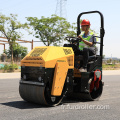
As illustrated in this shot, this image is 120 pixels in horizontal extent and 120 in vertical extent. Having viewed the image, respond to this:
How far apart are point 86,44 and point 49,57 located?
66.8 inches

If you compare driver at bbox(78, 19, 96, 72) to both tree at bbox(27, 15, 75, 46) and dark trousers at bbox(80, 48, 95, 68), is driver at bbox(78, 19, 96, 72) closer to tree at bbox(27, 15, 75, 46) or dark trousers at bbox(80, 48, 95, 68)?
dark trousers at bbox(80, 48, 95, 68)

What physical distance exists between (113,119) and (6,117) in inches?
86.1

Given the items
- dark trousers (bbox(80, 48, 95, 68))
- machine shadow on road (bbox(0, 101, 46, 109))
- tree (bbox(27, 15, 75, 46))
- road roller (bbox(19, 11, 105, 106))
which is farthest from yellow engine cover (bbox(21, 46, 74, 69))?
tree (bbox(27, 15, 75, 46))

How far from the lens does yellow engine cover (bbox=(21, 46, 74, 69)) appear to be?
19.8 feet

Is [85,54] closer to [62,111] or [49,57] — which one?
[49,57]

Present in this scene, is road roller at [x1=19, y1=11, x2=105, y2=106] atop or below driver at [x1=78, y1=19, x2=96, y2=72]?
below

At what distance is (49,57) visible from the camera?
608 cm

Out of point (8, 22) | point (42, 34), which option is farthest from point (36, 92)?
point (42, 34)

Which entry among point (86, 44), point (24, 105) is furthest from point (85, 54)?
point (24, 105)

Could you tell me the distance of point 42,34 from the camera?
36.4 meters

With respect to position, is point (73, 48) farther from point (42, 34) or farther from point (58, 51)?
point (42, 34)

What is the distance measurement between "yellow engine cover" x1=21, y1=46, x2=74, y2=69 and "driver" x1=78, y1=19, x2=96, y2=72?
20.9 inches

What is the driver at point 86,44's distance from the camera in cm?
715

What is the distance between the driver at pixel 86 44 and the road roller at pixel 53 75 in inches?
4.7
